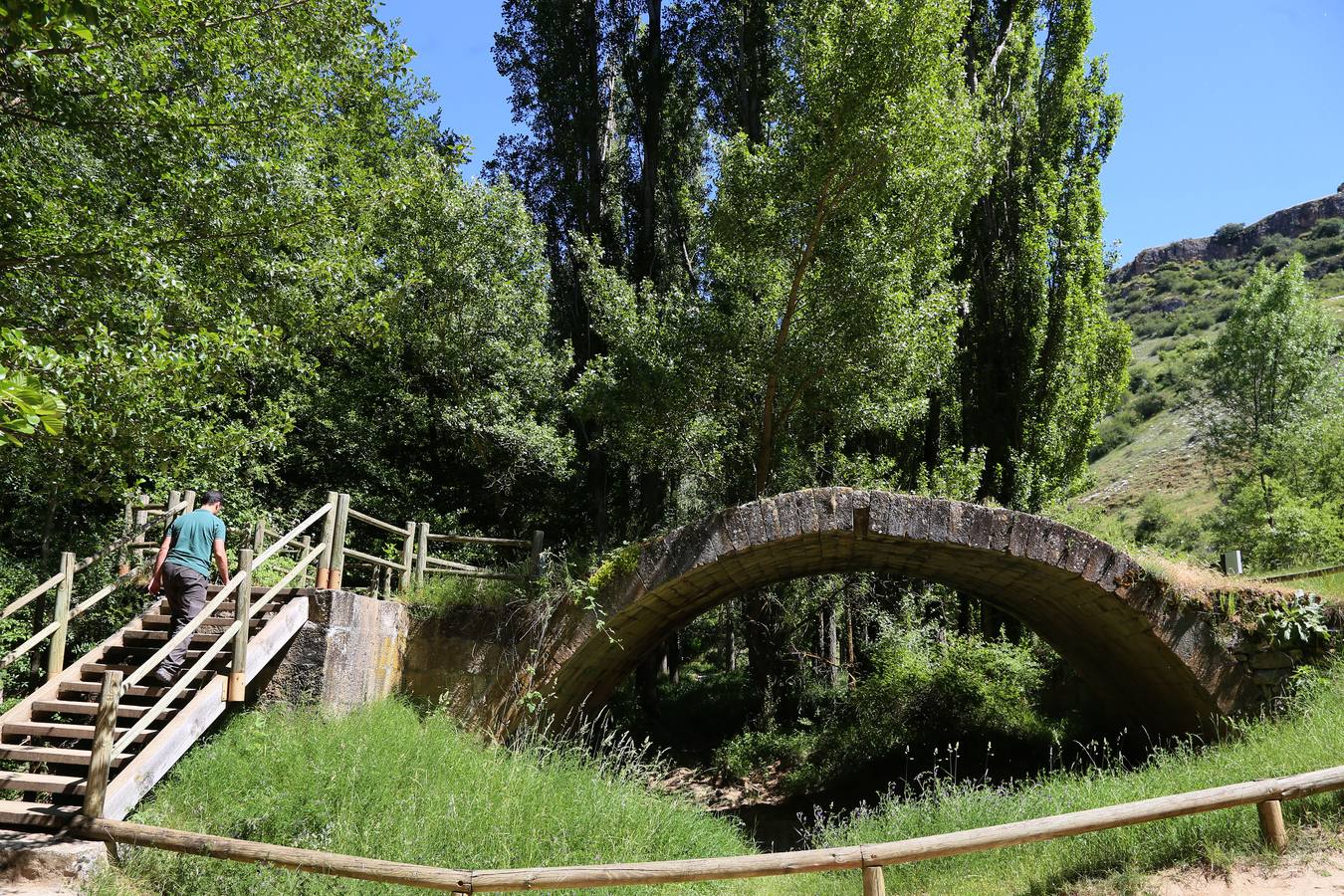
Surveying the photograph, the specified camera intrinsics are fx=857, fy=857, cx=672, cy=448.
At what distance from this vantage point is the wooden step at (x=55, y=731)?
6.36 meters

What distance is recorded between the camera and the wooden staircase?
18.9 feet

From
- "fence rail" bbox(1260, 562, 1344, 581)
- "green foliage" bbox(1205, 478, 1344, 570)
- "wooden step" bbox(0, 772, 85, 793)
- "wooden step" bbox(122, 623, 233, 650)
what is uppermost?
"green foliage" bbox(1205, 478, 1344, 570)

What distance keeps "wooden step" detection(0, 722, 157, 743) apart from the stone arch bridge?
294cm

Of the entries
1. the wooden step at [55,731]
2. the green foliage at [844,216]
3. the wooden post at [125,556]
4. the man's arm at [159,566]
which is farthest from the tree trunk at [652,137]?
the wooden step at [55,731]

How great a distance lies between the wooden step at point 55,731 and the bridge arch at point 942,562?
11.1 ft

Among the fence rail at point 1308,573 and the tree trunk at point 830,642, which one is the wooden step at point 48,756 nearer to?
the tree trunk at point 830,642

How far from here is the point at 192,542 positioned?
7422 millimetres

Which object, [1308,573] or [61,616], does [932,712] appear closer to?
[1308,573]

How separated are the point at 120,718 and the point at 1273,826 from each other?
8157mm

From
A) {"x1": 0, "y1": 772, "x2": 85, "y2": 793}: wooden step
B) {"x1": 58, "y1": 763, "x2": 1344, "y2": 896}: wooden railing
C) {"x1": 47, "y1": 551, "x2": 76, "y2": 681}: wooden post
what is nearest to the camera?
{"x1": 58, "y1": 763, "x2": 1344, "y2": 896}: wooden railing

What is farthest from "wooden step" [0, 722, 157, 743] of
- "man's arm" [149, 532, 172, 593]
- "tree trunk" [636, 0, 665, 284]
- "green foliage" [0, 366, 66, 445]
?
"tree trunk" [636, 0, 665, 284]

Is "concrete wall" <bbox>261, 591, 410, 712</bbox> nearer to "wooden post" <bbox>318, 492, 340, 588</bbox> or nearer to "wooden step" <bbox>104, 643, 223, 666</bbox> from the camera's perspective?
"wooden post" <bbox>318, 492, 340, 588</bbox>

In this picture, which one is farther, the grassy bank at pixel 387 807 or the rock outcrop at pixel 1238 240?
the rock outcrop at pixel 1238 240

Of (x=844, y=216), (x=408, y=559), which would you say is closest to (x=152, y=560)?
(x=408, y=559)
